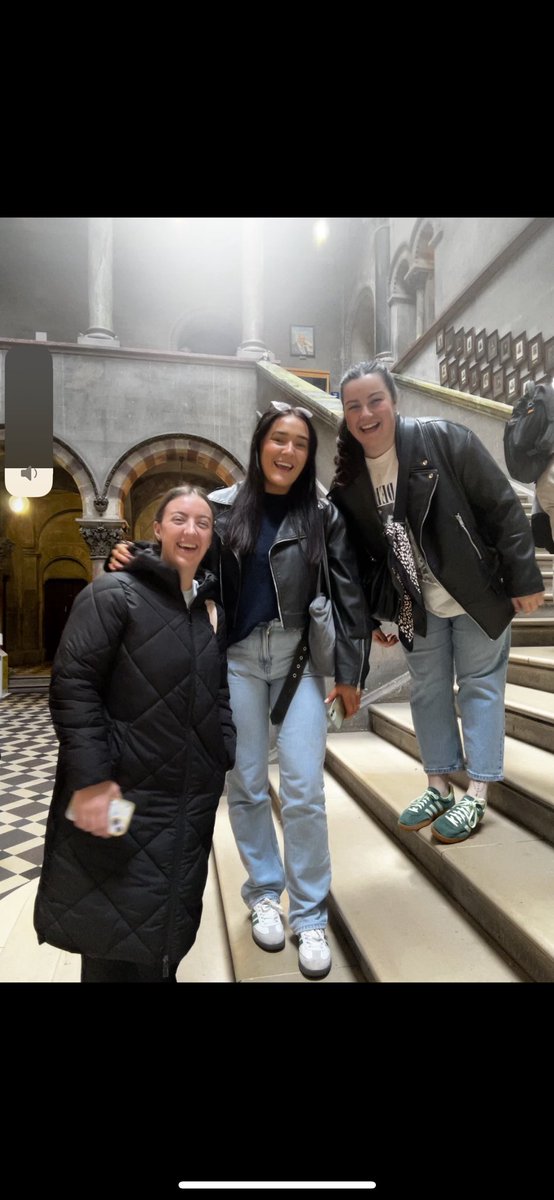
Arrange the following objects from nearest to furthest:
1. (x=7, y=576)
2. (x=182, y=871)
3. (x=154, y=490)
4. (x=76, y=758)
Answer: (x=76, y=758) < (x=182, y=871) < (x=154, y=490) < (x=7, y=576)

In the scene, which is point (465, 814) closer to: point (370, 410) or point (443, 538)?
point (443, 538)

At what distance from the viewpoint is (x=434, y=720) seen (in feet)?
5.16

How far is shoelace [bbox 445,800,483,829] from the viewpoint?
1.46 metres

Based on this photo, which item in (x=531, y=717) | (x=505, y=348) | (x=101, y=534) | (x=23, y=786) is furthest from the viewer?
(x=505, y=348)

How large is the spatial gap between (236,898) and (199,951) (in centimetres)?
18

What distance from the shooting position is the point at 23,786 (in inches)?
155

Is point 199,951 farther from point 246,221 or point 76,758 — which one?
point 246,221

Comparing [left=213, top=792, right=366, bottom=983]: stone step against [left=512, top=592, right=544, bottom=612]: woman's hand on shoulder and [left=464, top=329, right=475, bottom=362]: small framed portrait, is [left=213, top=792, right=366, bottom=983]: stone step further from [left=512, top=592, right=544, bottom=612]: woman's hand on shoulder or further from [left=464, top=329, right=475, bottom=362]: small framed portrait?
[left=464, top=329, right=475, bottom=362]: small framed portrait

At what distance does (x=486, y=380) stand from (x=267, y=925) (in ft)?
18.9

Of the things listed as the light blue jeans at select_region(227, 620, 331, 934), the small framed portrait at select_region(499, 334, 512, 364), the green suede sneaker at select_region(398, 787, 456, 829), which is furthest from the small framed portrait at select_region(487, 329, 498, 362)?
the light blue jeans at select_region(227, 620, 331, 934)

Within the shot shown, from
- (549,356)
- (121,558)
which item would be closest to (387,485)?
(121,558)

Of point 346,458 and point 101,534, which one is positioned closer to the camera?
point 346,458

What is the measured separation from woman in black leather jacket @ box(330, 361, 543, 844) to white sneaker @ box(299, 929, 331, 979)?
0.40 meters
